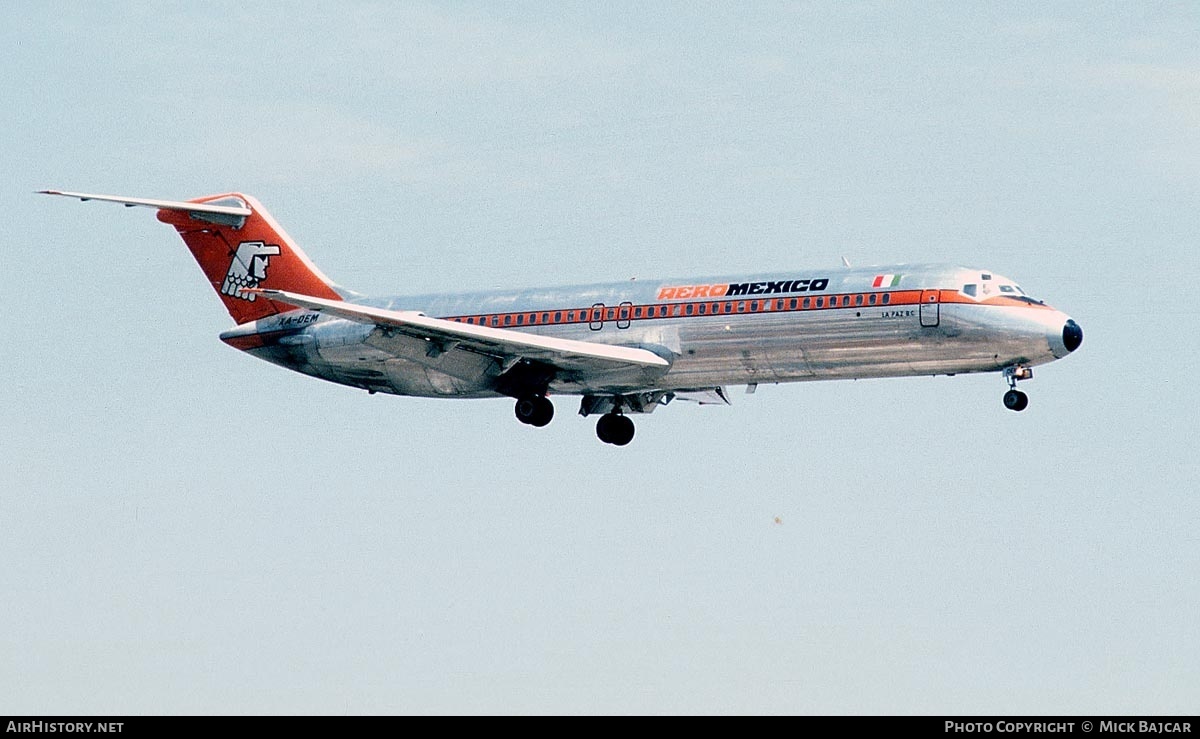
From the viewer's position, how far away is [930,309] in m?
46.6

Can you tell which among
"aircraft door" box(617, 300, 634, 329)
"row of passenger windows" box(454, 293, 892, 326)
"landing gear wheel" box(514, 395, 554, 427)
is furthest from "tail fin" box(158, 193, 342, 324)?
"aircraft door" box(617, 300, 634, 329)

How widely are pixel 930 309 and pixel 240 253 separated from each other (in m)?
21.5

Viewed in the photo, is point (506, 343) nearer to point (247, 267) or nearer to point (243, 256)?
point (247, 267)

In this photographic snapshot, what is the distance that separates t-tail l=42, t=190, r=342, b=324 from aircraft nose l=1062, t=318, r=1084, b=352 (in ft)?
71.3

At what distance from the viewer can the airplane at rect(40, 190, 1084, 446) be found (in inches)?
1838

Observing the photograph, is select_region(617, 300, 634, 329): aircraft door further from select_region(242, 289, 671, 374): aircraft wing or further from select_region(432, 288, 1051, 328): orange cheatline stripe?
select_region(242, 289, 671, 374): aircraft wing

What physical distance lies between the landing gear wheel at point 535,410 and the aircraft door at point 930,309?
10.4 meters

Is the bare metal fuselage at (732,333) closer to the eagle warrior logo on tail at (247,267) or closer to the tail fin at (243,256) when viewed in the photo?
the tail fin at (243,256)

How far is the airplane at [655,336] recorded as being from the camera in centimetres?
4669

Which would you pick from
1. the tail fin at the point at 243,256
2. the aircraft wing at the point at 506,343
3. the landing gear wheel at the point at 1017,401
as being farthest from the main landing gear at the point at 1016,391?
the tail fin at the point at 243,256

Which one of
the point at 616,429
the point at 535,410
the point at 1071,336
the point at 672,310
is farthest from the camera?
the point at 616,429

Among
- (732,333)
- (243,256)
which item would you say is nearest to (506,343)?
(732,333)

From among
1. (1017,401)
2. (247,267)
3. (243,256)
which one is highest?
(243,256)

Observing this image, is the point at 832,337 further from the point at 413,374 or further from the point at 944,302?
the point at 413,374
